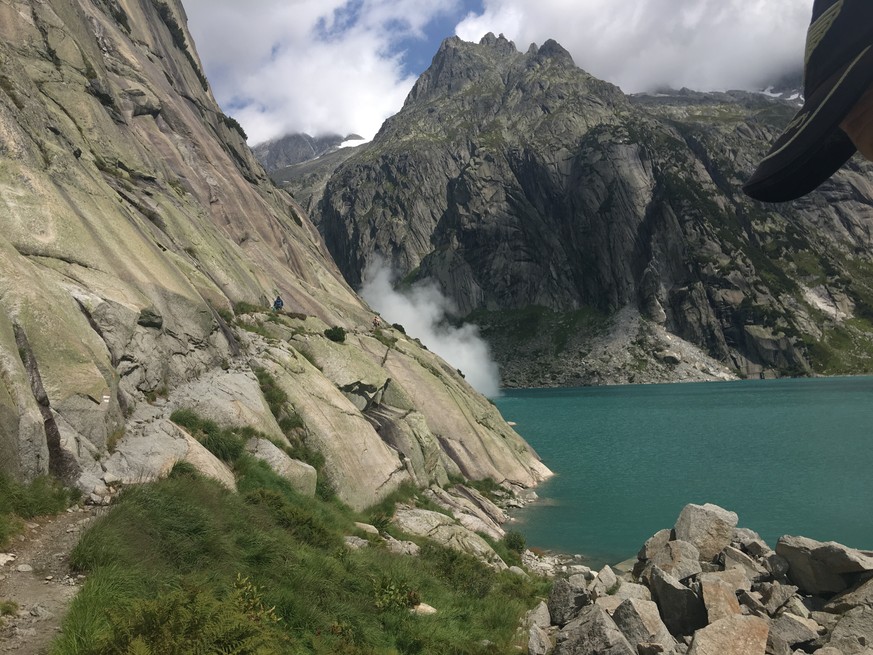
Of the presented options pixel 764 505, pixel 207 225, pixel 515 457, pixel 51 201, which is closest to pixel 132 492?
pixel 51 201

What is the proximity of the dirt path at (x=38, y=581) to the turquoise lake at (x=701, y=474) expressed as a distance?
29.3 meters

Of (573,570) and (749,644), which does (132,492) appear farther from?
(573,570)

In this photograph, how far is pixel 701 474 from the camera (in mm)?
55281

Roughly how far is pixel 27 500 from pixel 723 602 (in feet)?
66.0

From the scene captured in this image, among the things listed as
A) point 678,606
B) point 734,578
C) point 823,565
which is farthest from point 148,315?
point 823,565

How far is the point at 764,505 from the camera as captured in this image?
43969mm

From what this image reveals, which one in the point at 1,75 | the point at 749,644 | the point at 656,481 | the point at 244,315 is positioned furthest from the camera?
the point at 656,481

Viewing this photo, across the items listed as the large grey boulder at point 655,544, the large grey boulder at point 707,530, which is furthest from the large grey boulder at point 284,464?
the large grey boulder at point 707,530

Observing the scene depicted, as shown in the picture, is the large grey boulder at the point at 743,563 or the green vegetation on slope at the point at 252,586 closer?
the green vegetation on slope at the point at 252,586

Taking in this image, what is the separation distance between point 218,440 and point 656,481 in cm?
4545

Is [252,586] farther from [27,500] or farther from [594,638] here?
[594,638]

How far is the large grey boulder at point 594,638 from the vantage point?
14.7 m

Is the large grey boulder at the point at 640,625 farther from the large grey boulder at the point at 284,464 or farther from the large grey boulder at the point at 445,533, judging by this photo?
the large grey boulder at the point at 284,464

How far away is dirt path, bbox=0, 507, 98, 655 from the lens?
8.34 m
